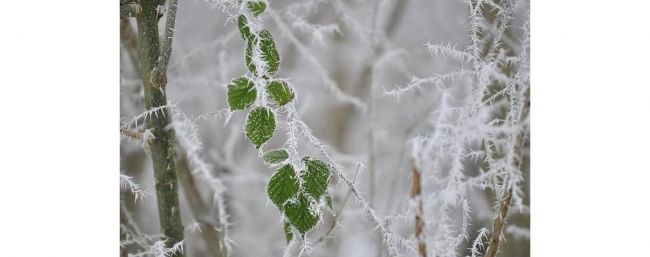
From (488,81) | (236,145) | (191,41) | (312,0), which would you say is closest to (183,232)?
(236,145)

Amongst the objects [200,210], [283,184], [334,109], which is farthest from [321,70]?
[200,210]

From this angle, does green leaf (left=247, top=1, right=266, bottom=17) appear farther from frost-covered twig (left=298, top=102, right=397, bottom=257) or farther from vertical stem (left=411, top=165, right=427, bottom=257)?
vertical stem (left=411, top=165, right=427, bottom=257)

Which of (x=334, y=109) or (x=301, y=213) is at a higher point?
(x=334, y=109)

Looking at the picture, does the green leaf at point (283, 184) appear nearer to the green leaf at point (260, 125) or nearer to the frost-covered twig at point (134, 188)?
the green leaf at point (260, 125)

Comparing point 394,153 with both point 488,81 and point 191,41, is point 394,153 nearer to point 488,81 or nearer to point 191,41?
point 488,81

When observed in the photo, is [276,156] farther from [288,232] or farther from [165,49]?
[165,49]

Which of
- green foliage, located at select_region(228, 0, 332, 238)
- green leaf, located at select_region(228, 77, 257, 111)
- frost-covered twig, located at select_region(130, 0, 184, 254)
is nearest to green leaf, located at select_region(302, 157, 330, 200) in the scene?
green foliage, located at select_region(228, 0, 332, 238)

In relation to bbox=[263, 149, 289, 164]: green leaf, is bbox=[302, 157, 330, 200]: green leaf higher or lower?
lower
